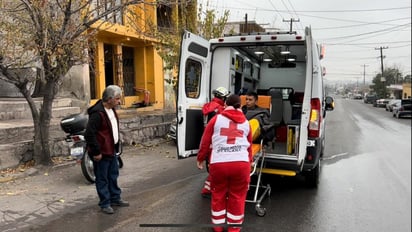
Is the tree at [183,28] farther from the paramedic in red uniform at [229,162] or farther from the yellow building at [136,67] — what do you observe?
the paramedic in red uniform at [229,162]

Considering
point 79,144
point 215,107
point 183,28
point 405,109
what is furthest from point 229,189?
point 183,28

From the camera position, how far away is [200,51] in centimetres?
632

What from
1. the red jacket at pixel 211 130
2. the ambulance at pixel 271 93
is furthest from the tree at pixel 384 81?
the red jacket at pixel 211 130

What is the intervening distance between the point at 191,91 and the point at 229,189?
249cm

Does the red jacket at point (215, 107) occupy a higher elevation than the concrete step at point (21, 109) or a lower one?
higher

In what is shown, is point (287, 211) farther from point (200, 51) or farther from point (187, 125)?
point (200, 51)

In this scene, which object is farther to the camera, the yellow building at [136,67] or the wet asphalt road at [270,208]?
the yellow building at [136,67]

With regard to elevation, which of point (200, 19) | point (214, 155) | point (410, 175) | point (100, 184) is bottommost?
point (100, 184)

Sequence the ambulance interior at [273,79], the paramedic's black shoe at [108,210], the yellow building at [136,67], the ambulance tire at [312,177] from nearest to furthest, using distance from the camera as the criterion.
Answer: the paramedic's black shoe at [108,210], the ambulance tire at [312,177], the ambulance interior at [273,79], the yellow building at [136,67]

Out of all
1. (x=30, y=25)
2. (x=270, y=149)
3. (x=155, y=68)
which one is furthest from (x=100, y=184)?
(x=155, y=68)

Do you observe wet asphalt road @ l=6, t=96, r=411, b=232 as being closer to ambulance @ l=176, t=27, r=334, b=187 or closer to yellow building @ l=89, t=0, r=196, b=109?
ambulance @ l=176, t=27, r=334, b=187

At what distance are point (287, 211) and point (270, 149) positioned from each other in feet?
5.55

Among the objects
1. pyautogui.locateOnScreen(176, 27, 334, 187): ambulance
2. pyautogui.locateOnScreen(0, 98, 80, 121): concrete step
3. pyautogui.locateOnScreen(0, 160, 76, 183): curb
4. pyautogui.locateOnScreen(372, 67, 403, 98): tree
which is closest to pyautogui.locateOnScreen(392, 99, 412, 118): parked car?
pyautogui.locateOnScreen(176, 27, 334, 187): ambulance

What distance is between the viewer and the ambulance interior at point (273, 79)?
6.81 metres
